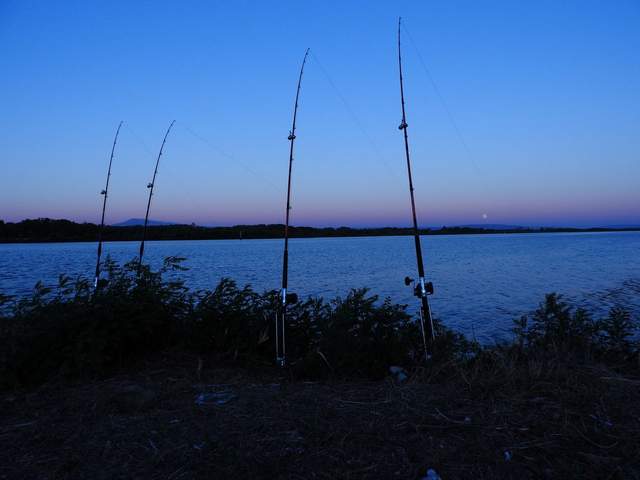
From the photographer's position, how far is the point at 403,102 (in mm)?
7277

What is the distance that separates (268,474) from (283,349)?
2783 millimetres

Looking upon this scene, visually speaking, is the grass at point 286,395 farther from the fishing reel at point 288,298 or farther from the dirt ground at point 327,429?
the fishing reel at point 288,298

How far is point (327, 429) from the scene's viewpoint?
11.8ft

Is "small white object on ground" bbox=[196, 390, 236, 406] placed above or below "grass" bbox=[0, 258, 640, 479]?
below

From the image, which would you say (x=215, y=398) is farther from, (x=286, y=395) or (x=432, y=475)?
(x=432, y=475)

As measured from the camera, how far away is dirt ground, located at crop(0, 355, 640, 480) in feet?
9.89

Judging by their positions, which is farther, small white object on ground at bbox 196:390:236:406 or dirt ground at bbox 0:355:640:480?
small white object on ground at bbox 196:390:236:406

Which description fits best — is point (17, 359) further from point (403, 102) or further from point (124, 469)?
point (403, 102)

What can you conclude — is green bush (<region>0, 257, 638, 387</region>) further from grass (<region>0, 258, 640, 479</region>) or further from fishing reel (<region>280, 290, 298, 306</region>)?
fishing reel (<region>280, 290, 298, 306</region>)

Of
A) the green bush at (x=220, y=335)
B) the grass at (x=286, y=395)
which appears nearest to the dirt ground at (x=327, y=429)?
the grass at (x=286, y=395)

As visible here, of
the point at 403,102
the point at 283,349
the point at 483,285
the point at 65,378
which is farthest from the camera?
the point at 483,285

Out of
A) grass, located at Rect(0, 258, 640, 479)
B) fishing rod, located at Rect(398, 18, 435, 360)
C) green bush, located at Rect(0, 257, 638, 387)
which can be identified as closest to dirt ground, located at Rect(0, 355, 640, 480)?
grass, located at Rect(0, 258, 640, 479)

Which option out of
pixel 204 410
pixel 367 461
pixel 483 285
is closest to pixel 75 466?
pixel 204 410

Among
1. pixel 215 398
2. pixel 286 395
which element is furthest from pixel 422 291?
pixel 215 398
